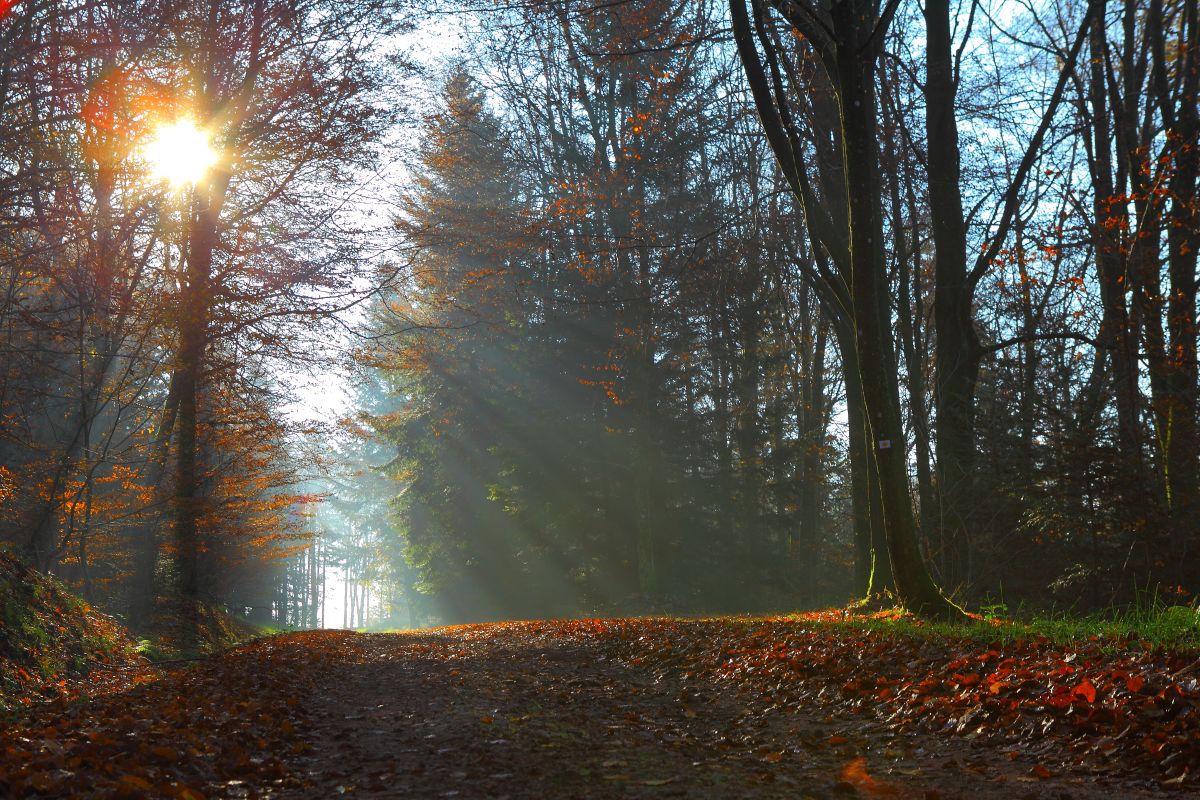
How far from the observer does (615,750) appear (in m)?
5.36

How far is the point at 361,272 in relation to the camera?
1681 cm

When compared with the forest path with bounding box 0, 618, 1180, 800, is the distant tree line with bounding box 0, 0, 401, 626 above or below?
above

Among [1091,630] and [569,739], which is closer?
[569,739]

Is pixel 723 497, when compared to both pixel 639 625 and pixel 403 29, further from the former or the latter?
pixel 403 29

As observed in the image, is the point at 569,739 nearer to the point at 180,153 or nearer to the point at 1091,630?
the point at 1091,630

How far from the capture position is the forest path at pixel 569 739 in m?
4.12

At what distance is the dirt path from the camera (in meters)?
4.31

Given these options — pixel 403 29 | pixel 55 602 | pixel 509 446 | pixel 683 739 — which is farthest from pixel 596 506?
pixel 683 739

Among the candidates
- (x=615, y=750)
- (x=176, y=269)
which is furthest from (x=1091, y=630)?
(x=176, y=269)

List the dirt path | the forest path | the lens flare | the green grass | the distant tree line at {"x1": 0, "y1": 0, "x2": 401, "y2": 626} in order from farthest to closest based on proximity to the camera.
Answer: the lens flare, the distant tree line at {"x1": 0, "y1": 0, "x2": 401, "y2": 626}, the green grass, the dirt path, the forest path

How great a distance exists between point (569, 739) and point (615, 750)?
46 cm

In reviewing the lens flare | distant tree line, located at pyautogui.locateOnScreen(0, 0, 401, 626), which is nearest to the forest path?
distant tree line, located at pyautogui.locateOnScreen(0, 0, 401, 626)

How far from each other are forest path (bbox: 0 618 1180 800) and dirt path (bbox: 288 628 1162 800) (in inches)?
0.8

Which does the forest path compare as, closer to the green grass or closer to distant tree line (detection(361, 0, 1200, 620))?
the green grass
